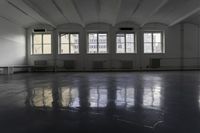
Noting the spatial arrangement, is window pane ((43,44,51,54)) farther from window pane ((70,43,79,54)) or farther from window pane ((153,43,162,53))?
window pane ((153,43,162,53))

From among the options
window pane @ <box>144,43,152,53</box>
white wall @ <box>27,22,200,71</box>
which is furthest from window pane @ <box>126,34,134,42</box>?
window pane @ <box>144,43,152,53</box>

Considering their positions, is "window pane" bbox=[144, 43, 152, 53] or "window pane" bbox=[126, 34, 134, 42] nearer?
"window pane" bbox=[144, 43, 152, 53]

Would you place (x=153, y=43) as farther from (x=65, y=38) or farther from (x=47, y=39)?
(x=47, y=39)

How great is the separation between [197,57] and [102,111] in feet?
60.3

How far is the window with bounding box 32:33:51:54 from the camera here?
20.0 metres

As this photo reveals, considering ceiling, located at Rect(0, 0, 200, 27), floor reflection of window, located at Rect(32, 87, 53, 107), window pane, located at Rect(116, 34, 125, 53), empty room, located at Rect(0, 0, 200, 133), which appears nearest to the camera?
floor reflection of window, located at Rect(32, 87, 53, 107)

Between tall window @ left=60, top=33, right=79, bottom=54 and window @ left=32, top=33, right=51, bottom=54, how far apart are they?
116 centimetres

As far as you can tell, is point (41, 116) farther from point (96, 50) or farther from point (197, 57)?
point (197, 57)

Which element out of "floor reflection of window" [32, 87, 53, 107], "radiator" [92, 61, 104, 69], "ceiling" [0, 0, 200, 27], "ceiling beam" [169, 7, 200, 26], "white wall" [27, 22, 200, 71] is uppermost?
"ceiling" [0, 0, 200, 27]

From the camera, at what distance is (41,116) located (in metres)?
3.20

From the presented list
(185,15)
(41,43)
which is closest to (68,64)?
(41,43)

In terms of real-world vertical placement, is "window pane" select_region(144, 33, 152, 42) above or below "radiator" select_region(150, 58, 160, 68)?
above

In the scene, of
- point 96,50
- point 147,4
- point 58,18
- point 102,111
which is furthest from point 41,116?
point 96,50

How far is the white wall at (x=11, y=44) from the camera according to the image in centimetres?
1514
